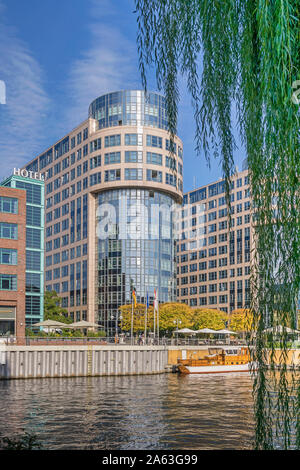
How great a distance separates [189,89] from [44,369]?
58.1 metres

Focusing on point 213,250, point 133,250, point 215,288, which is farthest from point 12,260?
point 213,250

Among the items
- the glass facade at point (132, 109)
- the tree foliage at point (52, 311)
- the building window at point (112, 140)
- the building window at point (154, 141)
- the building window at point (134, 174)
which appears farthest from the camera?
the building window at point (112, 140)

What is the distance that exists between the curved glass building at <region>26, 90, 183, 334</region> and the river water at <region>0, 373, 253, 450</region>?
72.4 m

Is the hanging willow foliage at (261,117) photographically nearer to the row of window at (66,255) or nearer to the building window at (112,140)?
Result: the building window at (112,140)

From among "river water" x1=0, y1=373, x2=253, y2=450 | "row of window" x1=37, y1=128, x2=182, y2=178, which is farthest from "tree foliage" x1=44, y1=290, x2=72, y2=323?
"river water" x1=0, y1=373, x2=253, y2=450

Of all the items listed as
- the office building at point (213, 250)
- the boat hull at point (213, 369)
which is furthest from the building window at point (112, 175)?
the boat hull at point (213, 369)

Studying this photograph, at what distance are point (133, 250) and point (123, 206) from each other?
10453 millimetres

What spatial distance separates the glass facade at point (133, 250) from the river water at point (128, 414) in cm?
7126

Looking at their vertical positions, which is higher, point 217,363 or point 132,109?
point 132,109

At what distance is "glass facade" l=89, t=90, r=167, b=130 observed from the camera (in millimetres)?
132125

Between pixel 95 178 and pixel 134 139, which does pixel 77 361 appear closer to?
pixel 134 139

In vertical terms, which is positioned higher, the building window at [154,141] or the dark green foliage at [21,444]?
the building window at [154,141]

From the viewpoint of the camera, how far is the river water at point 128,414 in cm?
2780

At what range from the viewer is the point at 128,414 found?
36.9m
